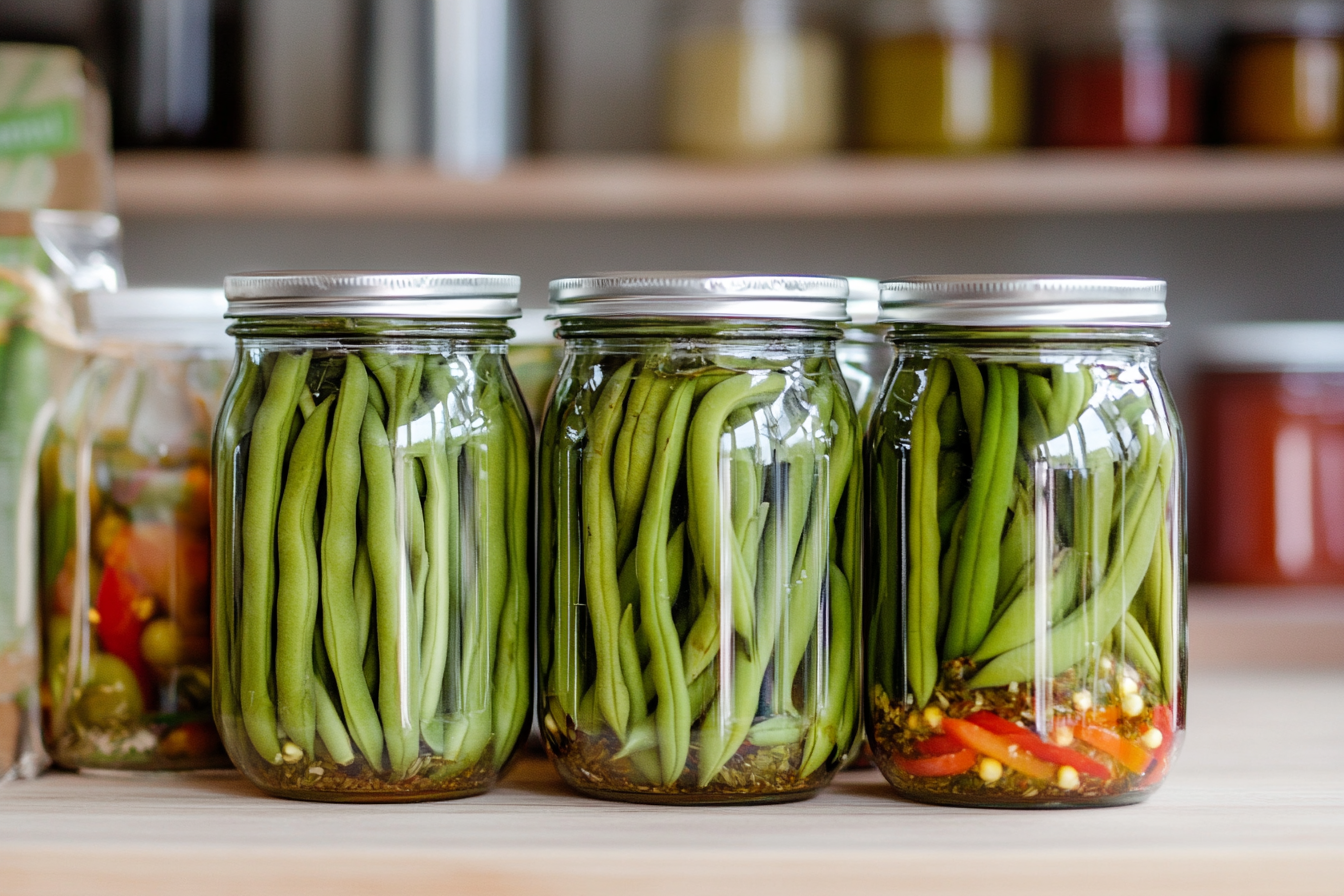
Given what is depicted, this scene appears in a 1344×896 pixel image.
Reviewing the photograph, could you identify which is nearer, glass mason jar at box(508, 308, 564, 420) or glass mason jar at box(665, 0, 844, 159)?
glass mason jar at box(508, 308, 564, 420)

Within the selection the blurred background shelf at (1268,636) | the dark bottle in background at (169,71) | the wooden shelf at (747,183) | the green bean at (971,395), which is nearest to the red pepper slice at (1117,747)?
the green bean at (971,395)

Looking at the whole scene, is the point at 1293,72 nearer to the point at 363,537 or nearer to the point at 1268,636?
the point at 1268,636

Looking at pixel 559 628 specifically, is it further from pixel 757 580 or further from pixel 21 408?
pixel 21 408

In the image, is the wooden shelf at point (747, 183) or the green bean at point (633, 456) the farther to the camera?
the wooden shelf at point (747, 183)

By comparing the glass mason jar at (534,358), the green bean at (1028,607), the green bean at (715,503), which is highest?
the glass mason jar at (534,358)

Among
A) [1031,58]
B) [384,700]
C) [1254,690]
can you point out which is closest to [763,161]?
[1031,58]

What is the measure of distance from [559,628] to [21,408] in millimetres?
306

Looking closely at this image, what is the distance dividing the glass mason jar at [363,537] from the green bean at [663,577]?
0.24 ft

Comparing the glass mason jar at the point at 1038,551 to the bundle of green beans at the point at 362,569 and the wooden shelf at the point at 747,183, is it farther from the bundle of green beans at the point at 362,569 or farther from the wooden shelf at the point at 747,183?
the wooden shelf at the point at 747,183

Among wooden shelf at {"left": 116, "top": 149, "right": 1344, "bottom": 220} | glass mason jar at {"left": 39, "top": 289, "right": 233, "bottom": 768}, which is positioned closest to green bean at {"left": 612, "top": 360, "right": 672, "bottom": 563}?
glass mason jar at {"left": 39, "top": 289, "right": 233, "bottom": 768}

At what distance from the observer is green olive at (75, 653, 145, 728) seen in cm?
65

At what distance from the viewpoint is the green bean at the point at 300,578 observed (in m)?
0.56

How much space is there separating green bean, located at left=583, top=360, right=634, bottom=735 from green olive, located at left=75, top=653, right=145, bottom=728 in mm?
240

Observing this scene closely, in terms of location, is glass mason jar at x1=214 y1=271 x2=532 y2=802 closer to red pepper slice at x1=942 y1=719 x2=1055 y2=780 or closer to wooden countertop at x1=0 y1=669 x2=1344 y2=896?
wooden countertop at x1=0 y1=669 x2=1344 y2=896
